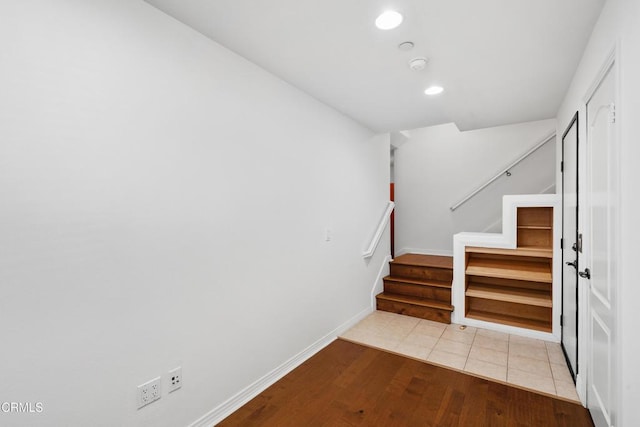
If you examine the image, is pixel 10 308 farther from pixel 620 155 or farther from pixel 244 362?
pixel 620 155

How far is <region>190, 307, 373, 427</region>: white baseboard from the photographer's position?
1904 mm

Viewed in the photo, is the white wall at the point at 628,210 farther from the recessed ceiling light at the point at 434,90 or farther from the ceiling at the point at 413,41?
the recessed ceiling light at the point at 434,90

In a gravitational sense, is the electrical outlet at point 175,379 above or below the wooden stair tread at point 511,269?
below

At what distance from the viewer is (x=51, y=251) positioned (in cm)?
127

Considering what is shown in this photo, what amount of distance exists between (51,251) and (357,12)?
185 cm

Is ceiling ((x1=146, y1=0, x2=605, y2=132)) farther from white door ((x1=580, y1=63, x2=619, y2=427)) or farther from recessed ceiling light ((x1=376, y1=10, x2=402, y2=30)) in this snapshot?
white door ((x1=580, y1=63, x2=619, y2=427))

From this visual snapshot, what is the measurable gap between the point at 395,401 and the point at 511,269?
2.28m

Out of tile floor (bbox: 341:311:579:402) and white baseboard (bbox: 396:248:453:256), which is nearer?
tile floor (bbox: 341:311:579:402)

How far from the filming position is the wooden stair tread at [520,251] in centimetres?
326

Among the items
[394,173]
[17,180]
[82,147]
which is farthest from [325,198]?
[394,173]

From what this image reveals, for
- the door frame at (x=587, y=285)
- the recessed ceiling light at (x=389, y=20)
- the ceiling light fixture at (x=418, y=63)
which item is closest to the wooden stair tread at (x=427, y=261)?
the door frame at (x=587, y=285)

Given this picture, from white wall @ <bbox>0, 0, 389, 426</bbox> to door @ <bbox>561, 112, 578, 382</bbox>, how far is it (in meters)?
2.16

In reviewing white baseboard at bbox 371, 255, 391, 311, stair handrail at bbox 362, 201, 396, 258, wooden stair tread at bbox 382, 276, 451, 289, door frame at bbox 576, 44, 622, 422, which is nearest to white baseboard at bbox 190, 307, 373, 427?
white baseboard at bbox 371, 255, 391, 311

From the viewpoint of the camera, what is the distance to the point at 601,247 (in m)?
1.61
